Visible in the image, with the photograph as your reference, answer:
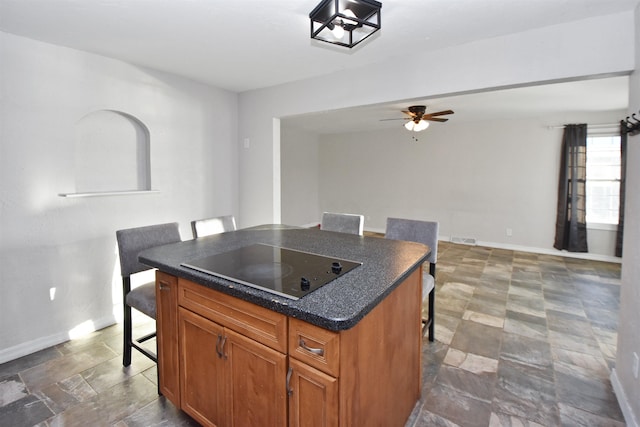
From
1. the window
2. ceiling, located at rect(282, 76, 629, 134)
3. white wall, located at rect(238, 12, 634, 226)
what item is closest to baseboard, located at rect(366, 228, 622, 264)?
the window

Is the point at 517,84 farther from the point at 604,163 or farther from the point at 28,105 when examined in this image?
the point at 604,163

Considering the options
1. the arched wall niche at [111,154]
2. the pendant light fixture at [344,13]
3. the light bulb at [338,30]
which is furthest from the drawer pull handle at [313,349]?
the arched wall niche at [111,154]

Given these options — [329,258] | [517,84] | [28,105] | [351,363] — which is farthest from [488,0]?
[28,105]

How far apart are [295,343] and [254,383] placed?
34 cm

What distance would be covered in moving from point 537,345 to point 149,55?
160 inches

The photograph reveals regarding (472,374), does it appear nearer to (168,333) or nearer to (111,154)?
(168,333)

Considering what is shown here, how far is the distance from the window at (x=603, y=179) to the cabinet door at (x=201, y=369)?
20.7ft

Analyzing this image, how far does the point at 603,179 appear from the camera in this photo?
5277 mm

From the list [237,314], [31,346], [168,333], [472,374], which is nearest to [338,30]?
[237,314]

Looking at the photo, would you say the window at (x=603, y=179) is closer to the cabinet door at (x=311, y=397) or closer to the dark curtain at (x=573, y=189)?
the dark curtain at (x=573, y=189)

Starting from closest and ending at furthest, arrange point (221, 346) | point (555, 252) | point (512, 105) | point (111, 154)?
point (221, 346) < point (111, 154) < point (512, 105) < point (555, 252)

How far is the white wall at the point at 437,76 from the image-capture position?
207 cm

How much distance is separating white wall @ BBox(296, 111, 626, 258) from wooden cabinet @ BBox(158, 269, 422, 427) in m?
5.12

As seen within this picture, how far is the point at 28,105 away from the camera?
2.41m
